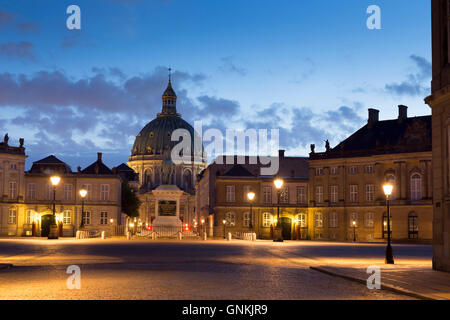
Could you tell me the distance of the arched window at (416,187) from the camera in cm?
7046

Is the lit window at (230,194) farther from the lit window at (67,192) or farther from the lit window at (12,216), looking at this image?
the lit window at (12,216)

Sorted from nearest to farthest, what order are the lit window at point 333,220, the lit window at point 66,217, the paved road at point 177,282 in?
the paved road at point 177,282 → the lit window at point 333,220 → the lit window at point 66,217

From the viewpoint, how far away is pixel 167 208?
83875mm

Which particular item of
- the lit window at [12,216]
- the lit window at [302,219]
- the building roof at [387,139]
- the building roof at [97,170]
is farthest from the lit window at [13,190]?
the building roof at [387,139]

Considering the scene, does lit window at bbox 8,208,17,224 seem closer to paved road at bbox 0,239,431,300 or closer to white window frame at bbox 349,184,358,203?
white window frame at bbox 349,184,358,203

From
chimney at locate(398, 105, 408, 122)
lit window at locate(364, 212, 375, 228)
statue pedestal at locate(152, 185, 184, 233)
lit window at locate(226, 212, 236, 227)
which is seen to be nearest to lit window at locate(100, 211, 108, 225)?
statue pedestal at locate(152, 185, 184, 233)

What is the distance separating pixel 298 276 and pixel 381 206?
57.2 meters

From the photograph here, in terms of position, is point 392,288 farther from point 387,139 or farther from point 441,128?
point 387,139

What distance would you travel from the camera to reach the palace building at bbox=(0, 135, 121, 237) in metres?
79.2

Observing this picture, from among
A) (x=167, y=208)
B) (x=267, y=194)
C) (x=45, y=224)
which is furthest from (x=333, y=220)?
(x=45, y=224)

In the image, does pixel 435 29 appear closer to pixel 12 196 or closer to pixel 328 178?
pixel 328 178

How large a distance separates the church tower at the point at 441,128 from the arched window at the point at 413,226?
50.3m
